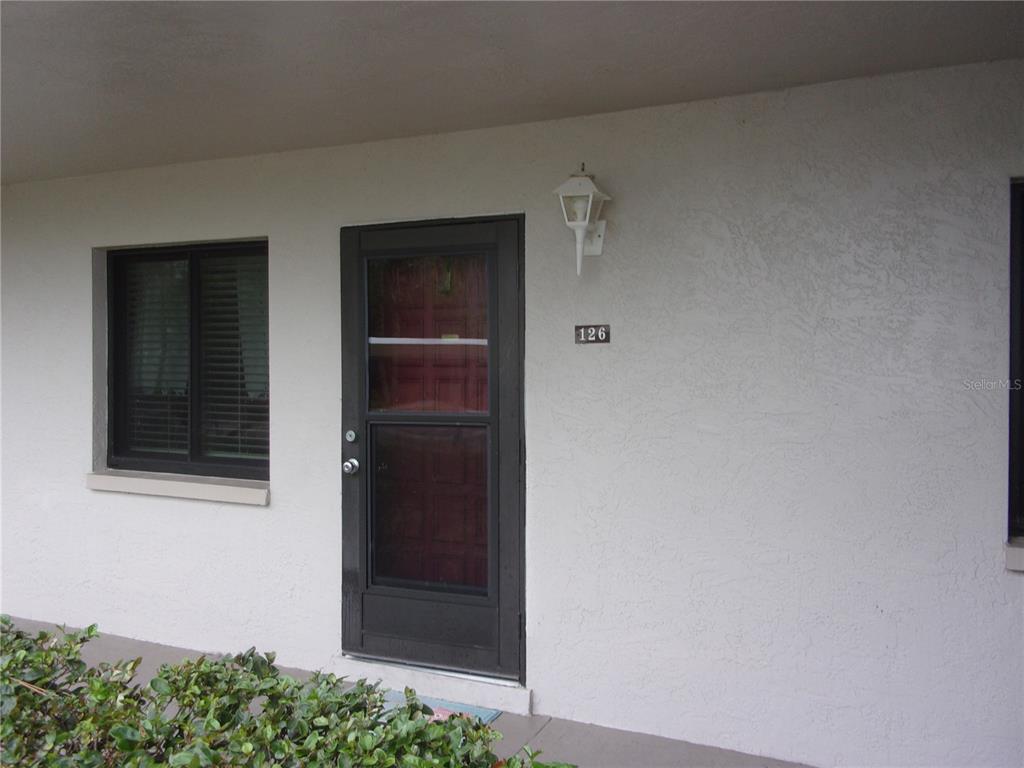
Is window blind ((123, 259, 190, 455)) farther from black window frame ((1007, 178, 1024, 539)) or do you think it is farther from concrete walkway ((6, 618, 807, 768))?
black window frame ((1007, 178, 1024, 539))

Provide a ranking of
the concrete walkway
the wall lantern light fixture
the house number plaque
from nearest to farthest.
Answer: the concrete walkway < the wall lantern light fixture < the house number plaque

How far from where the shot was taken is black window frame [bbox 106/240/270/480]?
468 cm

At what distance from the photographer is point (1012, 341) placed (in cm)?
317

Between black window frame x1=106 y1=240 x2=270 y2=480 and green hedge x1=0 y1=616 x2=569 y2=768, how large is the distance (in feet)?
8.07

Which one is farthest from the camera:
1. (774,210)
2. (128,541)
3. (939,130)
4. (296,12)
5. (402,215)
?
(128,541)

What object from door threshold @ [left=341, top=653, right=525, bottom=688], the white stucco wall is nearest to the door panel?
the white stucco wall

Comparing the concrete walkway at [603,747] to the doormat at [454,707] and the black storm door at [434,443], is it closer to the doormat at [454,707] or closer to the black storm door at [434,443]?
the doormat at [454,707]

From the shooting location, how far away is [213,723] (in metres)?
1.91

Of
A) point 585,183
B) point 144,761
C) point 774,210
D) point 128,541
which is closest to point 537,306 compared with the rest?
point 585,183

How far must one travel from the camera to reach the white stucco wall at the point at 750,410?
122 inches

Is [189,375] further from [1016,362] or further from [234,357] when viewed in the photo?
[1016,362]

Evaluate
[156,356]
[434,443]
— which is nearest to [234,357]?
[156,356]

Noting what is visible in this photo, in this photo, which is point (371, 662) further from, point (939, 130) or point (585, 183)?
point (939, 130)

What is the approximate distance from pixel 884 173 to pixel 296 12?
2219 mm
